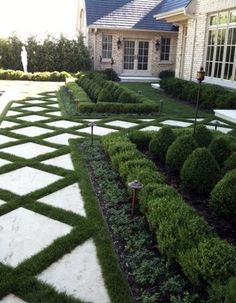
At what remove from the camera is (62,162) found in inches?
199

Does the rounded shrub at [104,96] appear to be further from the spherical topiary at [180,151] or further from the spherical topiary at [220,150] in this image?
the spherical topiary at [220,150]

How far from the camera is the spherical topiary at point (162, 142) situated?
15.8ft

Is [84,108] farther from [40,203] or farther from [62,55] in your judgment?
[62,55]

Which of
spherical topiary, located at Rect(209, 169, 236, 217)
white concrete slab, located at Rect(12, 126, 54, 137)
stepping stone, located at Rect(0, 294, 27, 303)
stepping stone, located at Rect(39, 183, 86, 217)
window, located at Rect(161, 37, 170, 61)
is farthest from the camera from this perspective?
window, located at Rect(161, 37, 170, 61)

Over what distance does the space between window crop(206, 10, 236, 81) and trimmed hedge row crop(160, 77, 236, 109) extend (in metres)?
0.68

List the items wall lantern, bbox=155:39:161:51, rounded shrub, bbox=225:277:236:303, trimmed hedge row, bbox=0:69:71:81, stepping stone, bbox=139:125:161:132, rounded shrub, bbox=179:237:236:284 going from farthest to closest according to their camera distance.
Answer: wall lantern, bbox=155:39:161:51
trimmed hedge row, bbox=0:69:71:81
stepping stone, bbox=139:125:161:132
rounded shrub, bbox=179:237:236:284
rounded shrub, bbox=225:277:236:303

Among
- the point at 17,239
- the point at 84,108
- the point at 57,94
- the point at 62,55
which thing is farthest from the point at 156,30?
the point at 17,239

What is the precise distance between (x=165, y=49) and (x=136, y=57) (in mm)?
1897

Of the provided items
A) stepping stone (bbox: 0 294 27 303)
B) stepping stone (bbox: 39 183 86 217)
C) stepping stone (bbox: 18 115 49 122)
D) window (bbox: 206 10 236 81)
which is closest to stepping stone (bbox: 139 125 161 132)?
stepping stone (bbox: 18 115 49 122)

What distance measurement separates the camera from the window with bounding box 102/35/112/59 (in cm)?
1908

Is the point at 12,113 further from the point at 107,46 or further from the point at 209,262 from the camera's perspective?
the point at 107,46

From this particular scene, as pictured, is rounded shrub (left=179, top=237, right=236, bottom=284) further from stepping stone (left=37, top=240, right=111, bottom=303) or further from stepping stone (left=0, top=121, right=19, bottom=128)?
stepping stone (left=0, top=121, right=19, bottom=128)

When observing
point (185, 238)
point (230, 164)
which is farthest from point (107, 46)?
point (185, 238)

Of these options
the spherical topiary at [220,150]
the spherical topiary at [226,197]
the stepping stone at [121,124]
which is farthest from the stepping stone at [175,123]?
the spherical topiary at [226,197]
